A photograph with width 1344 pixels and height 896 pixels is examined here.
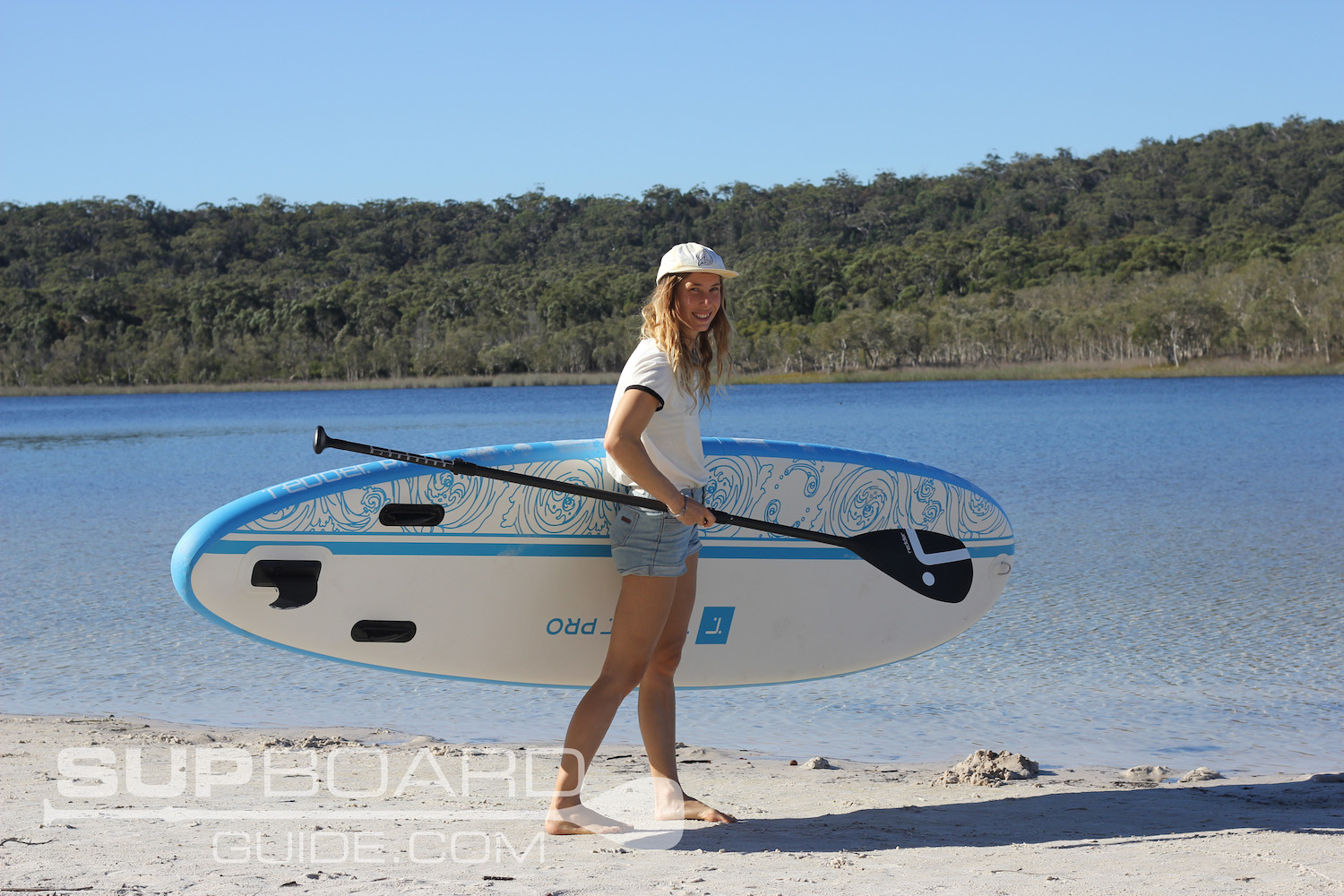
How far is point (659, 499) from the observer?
2.59 meters

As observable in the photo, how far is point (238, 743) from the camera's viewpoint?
12.9 feet

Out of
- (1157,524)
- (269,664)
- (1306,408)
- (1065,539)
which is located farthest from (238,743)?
(1306,408)

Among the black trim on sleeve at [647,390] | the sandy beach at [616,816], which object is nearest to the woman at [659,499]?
the black trim on sleeve at [647,390]

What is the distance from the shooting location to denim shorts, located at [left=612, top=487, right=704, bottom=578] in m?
2.71

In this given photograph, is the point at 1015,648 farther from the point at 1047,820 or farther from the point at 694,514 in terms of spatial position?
the point at 694,514

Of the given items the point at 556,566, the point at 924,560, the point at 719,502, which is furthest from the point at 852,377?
the point at 556,566

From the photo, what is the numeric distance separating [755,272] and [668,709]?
285 feet

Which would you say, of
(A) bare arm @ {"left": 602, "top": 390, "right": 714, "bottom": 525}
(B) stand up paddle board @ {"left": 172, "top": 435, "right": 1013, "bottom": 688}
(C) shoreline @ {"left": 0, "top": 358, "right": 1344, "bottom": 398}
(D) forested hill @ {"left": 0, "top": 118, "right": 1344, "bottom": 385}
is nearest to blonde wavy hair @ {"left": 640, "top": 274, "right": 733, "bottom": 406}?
(A) bare arm @ {"left": 602, "top": 390, "right": 714, "bottom": 525}

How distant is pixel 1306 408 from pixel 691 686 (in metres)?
28.6

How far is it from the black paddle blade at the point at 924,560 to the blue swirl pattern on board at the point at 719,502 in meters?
0.06

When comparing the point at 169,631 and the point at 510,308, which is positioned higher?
the point at 510,308

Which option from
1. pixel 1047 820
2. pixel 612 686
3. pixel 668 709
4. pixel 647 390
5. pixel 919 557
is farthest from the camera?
pixel 919 557

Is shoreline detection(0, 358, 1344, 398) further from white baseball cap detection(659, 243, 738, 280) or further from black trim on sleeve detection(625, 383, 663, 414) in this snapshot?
black trim on sleeve detection(625, 383, 663, 414)

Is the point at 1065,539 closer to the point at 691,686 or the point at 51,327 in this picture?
the point at 691,686
